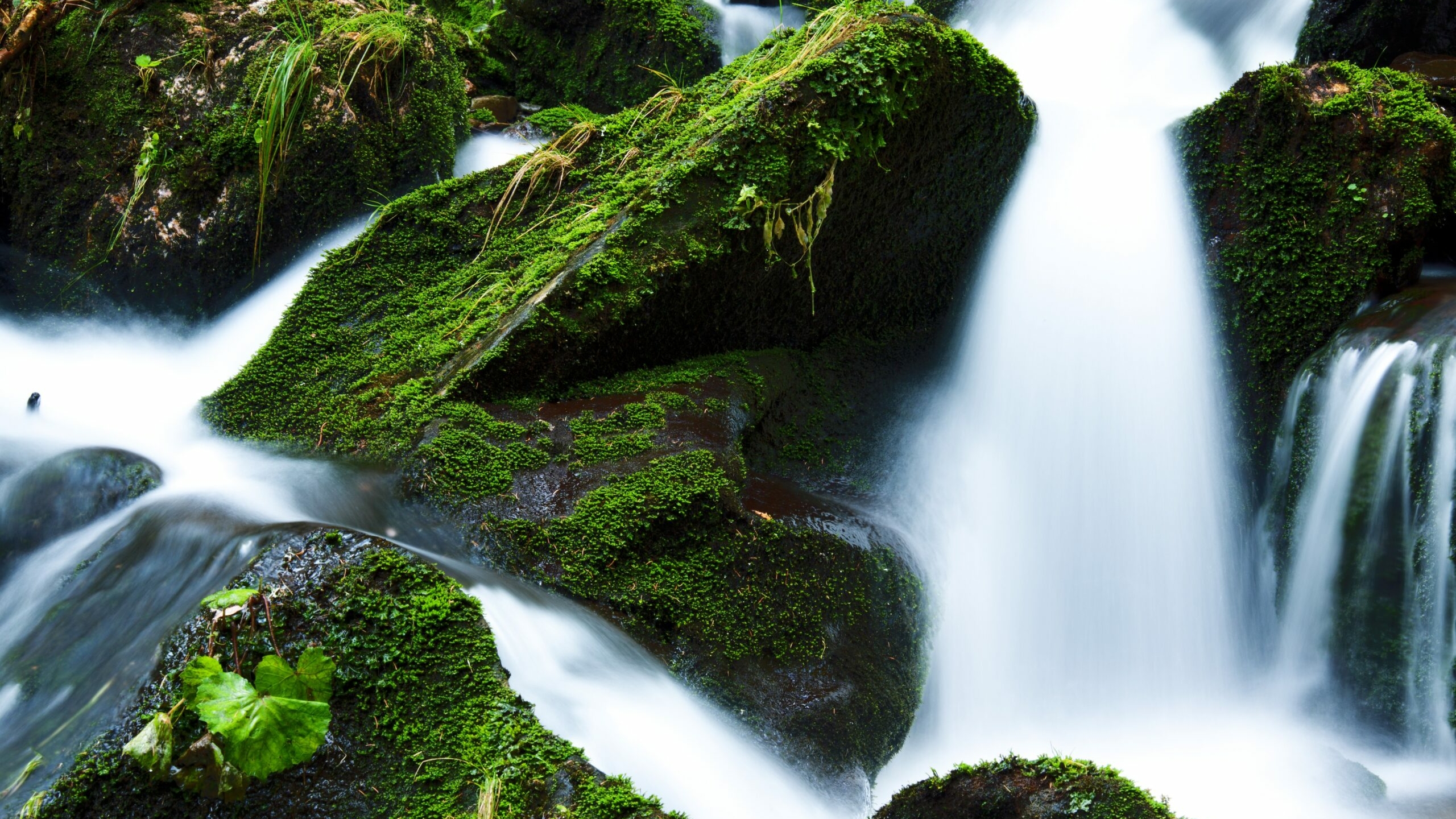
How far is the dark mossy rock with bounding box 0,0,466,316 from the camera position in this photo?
212 inches

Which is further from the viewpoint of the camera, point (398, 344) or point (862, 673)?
point (398, 344)

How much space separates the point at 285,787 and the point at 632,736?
1.01 metres

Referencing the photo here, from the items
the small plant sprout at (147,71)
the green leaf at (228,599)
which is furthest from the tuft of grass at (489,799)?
the small plant sprout at (147,71)

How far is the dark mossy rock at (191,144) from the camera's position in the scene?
538 cm

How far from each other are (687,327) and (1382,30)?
227 inches

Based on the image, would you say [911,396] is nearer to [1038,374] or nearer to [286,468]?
[1038,374]

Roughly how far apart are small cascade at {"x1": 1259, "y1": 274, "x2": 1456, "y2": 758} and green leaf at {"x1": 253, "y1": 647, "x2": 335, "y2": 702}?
4.39 m

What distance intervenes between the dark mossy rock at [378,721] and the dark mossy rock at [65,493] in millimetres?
1252

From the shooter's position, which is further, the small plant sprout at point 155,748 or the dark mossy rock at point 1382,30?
the dark mossy rock at point 1382,30

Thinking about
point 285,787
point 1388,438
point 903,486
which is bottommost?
point 285,787

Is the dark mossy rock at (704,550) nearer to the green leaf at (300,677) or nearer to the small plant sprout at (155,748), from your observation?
the green leaf at (300,677)

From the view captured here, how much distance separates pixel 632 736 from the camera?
303 cm

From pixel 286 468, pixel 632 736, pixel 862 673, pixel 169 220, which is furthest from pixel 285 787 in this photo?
pixel 169 220

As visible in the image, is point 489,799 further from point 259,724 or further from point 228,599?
point 228,599
